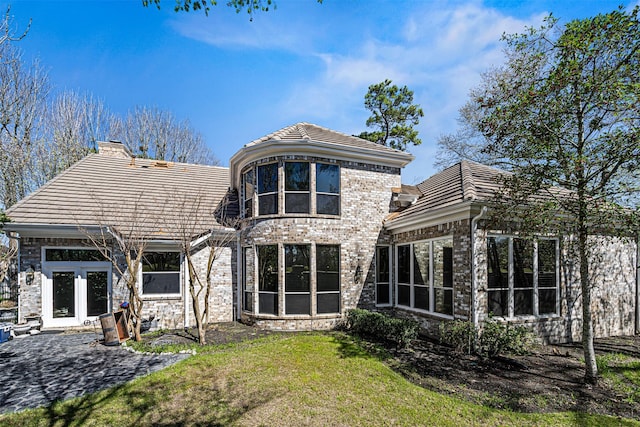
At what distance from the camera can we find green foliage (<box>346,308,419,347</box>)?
28.5 ft

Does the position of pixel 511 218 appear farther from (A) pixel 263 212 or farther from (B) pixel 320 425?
(A) pixel 263 212

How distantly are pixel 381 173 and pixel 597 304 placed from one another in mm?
8382

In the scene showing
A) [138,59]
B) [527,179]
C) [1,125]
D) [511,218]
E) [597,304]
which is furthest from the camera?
[1,125]

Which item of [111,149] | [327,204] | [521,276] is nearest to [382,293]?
[327,204]

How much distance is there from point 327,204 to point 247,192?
3.50 metres

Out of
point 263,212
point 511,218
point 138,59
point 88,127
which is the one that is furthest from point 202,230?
point 88,127

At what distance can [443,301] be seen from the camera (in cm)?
950

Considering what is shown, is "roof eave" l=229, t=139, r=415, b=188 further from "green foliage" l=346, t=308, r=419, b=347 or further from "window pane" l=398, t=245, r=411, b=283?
"green foliage" l=346, t=308, r=419, b=347

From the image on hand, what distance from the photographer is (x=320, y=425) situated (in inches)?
194

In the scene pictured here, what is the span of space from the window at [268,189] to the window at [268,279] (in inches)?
55.2

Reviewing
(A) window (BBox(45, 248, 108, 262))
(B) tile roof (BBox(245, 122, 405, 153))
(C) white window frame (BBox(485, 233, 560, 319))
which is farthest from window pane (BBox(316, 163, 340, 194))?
(A) window (BBox(45, 248, 108, 262))

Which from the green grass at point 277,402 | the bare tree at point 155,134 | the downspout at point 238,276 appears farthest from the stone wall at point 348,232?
the bare tree at point 155,134

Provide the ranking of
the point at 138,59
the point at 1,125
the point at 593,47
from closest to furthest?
the point at 593,47 < the point at 138,59 < the point at 1,125

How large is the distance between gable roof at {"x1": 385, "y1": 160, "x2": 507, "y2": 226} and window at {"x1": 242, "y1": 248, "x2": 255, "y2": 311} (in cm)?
547
